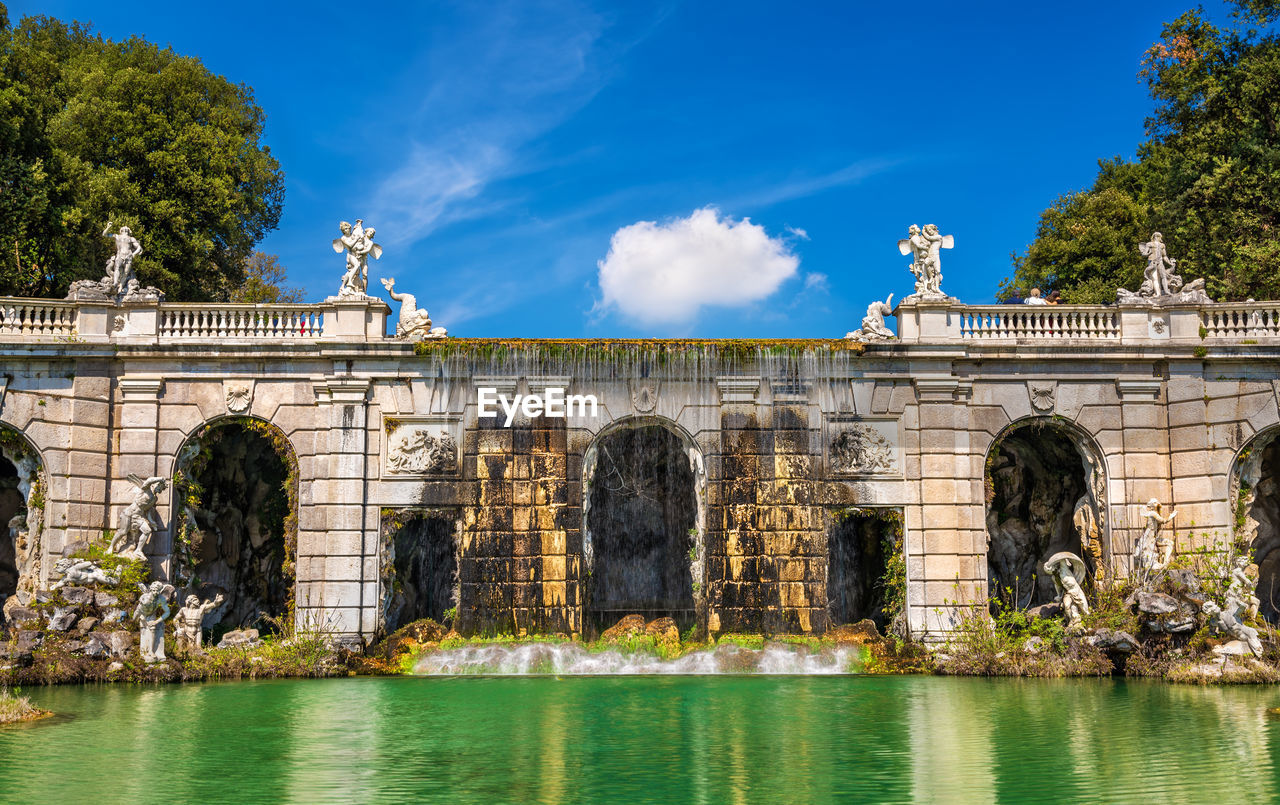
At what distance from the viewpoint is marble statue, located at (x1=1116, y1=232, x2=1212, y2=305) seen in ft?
81.1

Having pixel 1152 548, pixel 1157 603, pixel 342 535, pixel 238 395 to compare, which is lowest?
pixel 1157 603

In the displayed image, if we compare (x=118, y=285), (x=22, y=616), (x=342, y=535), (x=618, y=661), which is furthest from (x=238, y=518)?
(x=618, y=661)

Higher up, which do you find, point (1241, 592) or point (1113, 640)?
point (1241, 592)

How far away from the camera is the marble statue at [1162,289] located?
973 inches

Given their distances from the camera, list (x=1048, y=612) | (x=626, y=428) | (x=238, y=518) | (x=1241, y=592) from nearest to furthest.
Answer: (x=1241, y=592), (x=1048, y=612), (x=626, y=428), (x=238, y=518)

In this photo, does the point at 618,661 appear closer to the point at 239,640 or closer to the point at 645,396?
the point at 645,396

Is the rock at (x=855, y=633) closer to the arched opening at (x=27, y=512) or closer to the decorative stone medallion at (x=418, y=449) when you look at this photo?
the decorative stone medallion at (x=418, y=449)

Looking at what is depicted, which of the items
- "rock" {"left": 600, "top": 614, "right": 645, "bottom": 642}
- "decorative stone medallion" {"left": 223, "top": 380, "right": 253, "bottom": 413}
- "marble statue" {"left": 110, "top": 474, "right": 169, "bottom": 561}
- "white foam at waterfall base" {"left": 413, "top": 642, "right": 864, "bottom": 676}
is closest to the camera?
"white foam at waterfall base" {"left": 413, "top": 642, "right": 864, "bottom": 676}

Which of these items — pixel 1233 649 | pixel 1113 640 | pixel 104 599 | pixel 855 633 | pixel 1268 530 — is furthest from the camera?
pixel 1268 530

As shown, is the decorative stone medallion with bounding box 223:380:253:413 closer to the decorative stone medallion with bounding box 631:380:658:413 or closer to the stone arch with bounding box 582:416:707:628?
the stone arch with bounding box 582:416:707:628

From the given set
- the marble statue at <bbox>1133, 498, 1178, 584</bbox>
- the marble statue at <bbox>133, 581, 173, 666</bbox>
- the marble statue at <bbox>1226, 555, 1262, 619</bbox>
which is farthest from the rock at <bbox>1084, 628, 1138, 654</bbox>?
the marble statue at <bbox>133, 581, 173, 666</bbox>

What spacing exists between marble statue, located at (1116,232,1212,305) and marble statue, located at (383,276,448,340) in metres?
15.5

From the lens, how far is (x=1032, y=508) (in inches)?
1049

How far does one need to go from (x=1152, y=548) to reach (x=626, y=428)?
11.5 metres
